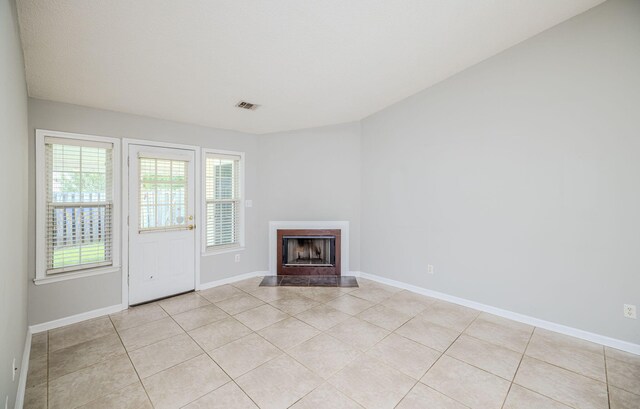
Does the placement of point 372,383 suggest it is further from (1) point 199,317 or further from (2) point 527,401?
(1) point 199,317

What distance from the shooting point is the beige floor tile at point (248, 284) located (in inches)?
166

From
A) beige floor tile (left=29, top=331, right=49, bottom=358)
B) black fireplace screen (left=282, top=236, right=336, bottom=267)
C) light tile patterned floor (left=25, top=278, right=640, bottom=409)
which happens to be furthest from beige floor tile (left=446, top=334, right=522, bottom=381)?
beige floor tile (left=29, top=331, right=49, bottom=358)

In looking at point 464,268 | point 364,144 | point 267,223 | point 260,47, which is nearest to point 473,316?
point 464,268

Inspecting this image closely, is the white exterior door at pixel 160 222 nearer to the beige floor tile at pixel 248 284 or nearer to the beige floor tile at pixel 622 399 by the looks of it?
the beige floor tile at pixel 248 284

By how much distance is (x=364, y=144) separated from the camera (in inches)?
187

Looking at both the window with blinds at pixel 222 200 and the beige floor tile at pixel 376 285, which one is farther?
the window with blinds at pixel 222 200

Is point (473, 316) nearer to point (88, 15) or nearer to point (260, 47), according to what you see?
point (260, 47)

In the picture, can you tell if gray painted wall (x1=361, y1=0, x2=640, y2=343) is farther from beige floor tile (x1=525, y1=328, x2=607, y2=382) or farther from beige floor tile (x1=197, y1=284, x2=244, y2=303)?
beige floor tile (x1=197, y1=284, x2=244, y2=303)

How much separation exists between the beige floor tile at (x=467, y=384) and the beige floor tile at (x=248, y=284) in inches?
110

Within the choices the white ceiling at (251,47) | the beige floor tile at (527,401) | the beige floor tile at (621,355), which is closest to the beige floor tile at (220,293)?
the white ceiling at (251,47)

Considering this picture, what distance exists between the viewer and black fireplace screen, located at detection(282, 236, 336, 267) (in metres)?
4.79

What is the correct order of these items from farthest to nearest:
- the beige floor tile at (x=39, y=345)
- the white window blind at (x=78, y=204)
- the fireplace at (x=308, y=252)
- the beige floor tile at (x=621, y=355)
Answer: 1. the fireplace at (x=308, y=252)
2. the white window blind at (x=78, y=204)
3. the beige floor tile at (x=39, y=345)
4. the beige floor tile at (x=621, y=355)

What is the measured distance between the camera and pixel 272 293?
13.1ft

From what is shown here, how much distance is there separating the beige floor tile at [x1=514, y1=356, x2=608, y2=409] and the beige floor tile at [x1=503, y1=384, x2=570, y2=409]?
6 centimetres
